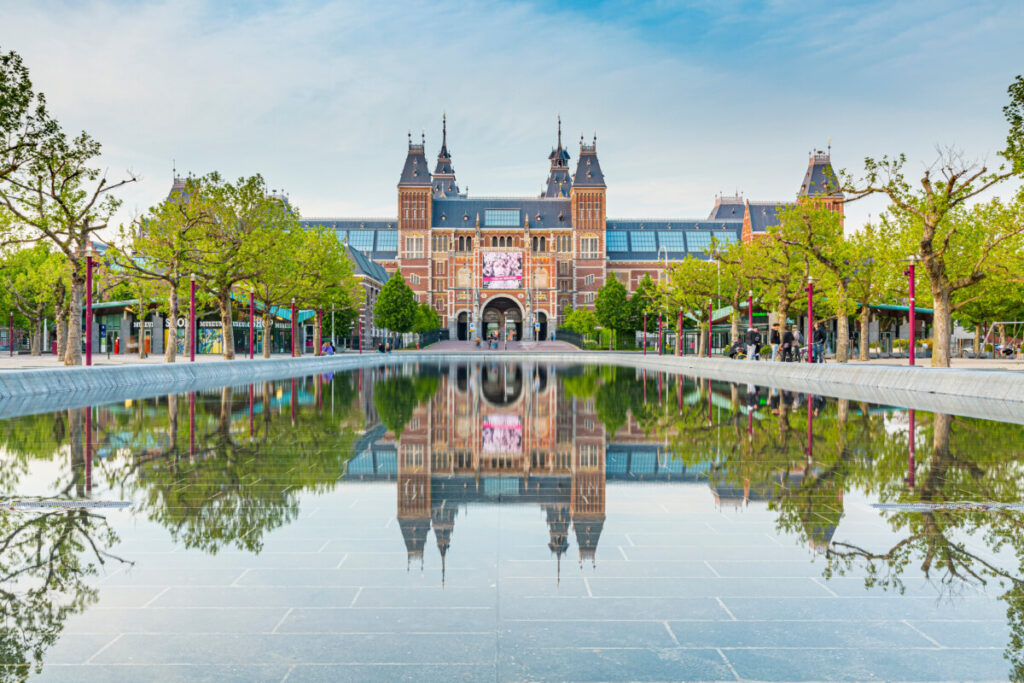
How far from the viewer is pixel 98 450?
8742 mm

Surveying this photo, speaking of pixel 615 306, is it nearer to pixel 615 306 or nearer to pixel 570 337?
pixel 615 306

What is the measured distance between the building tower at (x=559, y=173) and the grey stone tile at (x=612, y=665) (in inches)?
5226

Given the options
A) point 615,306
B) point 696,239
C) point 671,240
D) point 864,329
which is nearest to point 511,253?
point 671,240

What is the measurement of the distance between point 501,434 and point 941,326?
59.5ft

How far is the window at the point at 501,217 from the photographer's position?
368ft

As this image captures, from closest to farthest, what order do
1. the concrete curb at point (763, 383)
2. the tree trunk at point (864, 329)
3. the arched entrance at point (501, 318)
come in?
the concrete curb at point (763, 383) → the tree trunk at point (864, 329) → the arched entrance at point (501, 318)

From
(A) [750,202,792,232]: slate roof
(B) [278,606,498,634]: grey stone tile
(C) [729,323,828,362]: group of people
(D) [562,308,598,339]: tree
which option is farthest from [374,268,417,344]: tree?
(B) [278,606,498,634]: grey stone tile

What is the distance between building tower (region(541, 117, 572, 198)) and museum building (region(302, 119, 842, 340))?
20723 millimetres

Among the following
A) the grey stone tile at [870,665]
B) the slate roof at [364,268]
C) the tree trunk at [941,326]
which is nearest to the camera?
the grey stone tile at [870,665]

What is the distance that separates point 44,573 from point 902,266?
3388cm

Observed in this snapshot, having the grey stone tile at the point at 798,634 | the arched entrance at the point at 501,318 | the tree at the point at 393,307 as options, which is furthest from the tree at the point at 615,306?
the grey stone tile at the point at 798,634

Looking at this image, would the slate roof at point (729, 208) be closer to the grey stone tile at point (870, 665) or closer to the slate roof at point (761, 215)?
the slate roof at point (761, 215)

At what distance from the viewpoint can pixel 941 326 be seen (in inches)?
942

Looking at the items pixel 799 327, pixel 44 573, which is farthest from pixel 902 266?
pixel 44 573
